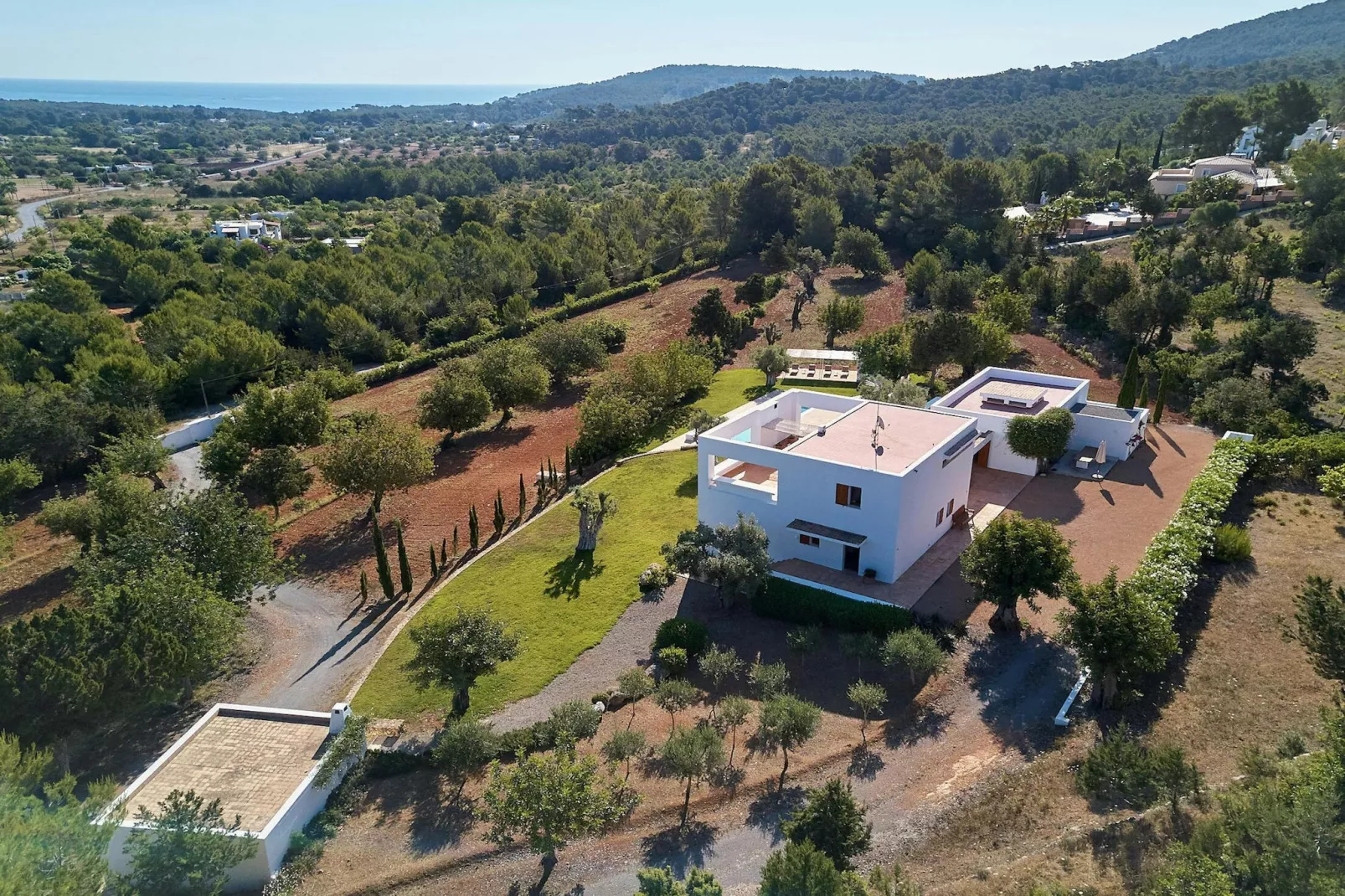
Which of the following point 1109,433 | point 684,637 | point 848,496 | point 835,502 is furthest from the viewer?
point 1109,433

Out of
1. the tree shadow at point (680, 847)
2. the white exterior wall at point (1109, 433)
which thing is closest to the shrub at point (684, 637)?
the tree shadow at point (680, 847)

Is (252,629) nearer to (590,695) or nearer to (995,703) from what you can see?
(590,695)

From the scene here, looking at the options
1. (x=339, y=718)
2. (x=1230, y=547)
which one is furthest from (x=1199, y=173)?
(x=339, y=718)

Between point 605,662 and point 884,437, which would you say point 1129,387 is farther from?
point 605,662

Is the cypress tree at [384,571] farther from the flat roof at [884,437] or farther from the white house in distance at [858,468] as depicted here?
the flat roof at [884,437]

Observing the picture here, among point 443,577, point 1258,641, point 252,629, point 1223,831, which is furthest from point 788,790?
point 252,629

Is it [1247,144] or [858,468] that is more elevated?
[1247,144]

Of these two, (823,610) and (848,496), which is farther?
(848,496)

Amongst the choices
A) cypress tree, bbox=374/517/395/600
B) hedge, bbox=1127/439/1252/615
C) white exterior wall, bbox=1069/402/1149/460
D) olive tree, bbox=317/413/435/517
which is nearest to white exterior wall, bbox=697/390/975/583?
hedge, bbox=1127/439/1252/615
